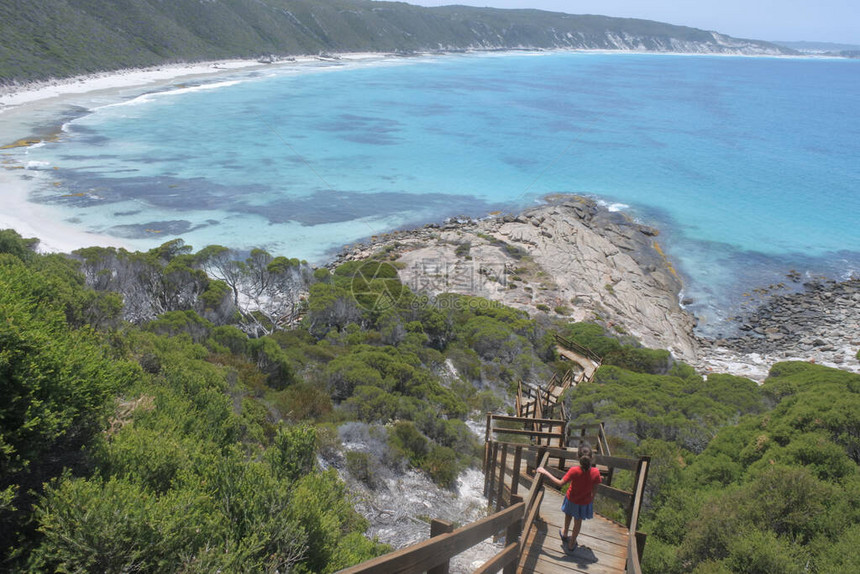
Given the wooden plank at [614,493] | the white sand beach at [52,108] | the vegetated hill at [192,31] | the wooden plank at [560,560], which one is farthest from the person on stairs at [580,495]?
the vegetated hill at [192,31]

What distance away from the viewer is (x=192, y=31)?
327 feet

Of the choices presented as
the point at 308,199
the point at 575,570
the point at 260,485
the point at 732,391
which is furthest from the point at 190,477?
the point at 308,199

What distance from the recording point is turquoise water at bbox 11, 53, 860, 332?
3106 centimetres

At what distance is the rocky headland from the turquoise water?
193 cm

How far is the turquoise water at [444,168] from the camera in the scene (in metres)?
31.1

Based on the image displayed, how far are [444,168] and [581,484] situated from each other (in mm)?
43047

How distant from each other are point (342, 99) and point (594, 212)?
51.8m

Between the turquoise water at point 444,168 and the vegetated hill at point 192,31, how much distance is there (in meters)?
13.2

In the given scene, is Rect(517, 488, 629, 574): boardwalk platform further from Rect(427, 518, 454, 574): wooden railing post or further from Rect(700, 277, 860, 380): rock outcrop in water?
Rect(700, 277, 860, 380): rock outcrop in water

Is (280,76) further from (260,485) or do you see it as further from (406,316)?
(260,485)

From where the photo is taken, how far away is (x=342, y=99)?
76.2m

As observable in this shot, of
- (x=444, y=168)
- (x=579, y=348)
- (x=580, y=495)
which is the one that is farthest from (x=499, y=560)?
(x=444, y=168)

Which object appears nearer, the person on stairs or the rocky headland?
the person on stairs

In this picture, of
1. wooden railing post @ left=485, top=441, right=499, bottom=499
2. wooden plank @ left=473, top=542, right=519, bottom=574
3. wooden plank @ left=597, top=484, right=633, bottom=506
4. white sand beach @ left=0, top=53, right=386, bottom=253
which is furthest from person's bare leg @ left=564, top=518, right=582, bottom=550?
white sand beach @ left=0, top=53, right=386, bottom=253
